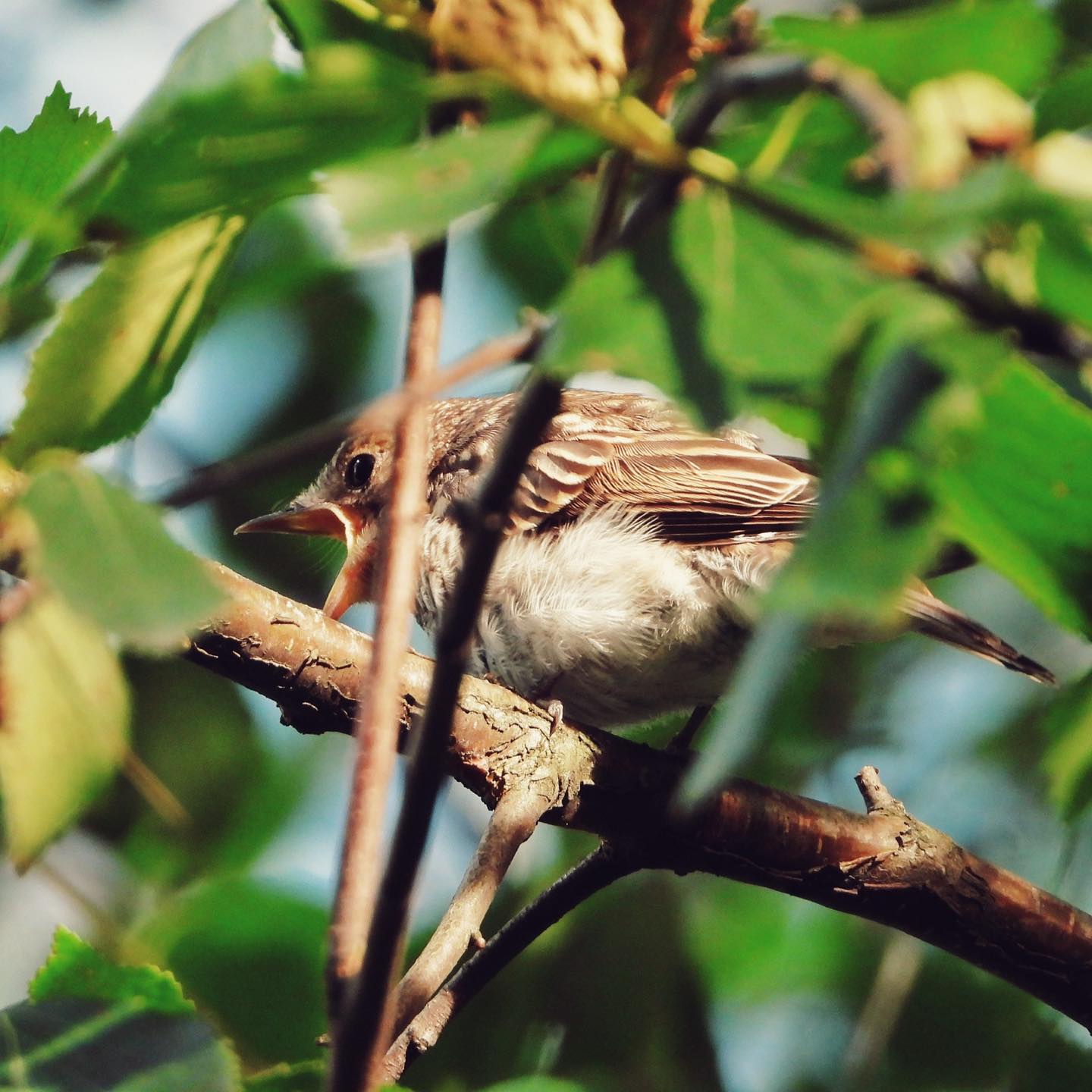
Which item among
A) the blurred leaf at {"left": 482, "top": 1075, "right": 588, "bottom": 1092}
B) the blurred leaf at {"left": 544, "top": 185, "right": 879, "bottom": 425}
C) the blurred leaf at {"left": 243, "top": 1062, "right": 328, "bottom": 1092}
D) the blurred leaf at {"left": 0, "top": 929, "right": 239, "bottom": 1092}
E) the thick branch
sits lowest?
the blurred leaf at {"left": 482, "top": 1075, "right": 588, "bottom": 1092}

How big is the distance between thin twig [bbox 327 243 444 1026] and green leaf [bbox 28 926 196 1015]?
1.52 feet

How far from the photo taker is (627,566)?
13.4ft

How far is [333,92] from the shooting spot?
1.20m

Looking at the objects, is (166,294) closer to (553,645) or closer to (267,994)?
(267,994)

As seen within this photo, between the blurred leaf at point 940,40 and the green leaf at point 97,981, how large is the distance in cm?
131

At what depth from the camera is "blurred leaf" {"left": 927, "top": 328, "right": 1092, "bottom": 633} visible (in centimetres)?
123

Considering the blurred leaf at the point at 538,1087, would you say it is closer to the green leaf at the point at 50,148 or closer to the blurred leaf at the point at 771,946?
the green leaf at the point at 50,148

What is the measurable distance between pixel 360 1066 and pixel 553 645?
2814mm

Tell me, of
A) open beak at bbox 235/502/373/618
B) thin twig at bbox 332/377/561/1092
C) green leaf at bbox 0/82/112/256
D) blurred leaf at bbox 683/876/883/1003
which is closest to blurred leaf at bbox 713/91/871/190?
thin twig at bbox 332/377/561/1092

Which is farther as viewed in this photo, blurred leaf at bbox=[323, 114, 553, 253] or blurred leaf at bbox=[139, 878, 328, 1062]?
blurred leaf at bbox=[139, 878, 328, 1062]

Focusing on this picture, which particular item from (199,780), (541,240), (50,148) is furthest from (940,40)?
(199,780)

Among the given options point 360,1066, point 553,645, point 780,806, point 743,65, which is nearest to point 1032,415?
point 743,65

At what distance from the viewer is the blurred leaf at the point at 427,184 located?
1115 mm

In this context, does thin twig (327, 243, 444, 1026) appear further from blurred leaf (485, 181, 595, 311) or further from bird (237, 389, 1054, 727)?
bird (237, 389, 1054, 727)
